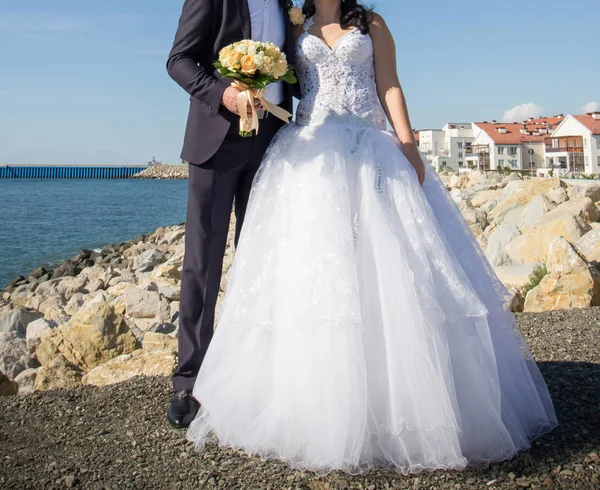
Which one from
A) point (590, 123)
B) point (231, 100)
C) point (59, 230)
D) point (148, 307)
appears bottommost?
point (148, 307)

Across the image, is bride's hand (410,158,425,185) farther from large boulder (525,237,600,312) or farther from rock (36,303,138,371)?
rock (36,303,138,371)

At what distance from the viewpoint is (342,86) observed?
3529 mm

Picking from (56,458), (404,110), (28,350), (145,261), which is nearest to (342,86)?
(404,110)

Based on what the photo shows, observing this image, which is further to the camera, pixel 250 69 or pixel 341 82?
pixel 341 82

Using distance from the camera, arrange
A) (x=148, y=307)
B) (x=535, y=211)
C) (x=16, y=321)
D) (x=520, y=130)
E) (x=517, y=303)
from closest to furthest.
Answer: (x=517, y=303), (x=148, y=307), (x=16, y=321), (x=535, y=211), (x=520, y=130)

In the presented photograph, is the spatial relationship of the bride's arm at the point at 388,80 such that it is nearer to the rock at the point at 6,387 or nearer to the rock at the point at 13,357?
the rock at the point at 6,387

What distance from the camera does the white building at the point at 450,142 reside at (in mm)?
79500

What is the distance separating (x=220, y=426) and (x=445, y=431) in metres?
1.14

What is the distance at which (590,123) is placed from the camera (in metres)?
57.3

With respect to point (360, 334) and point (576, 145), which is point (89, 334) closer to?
point (360, 334)

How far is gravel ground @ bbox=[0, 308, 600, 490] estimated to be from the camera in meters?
2.77

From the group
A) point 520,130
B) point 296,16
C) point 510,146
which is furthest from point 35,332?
point 520,130

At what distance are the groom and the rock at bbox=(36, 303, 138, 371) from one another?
2.83 m

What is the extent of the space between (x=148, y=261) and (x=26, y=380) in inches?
404
